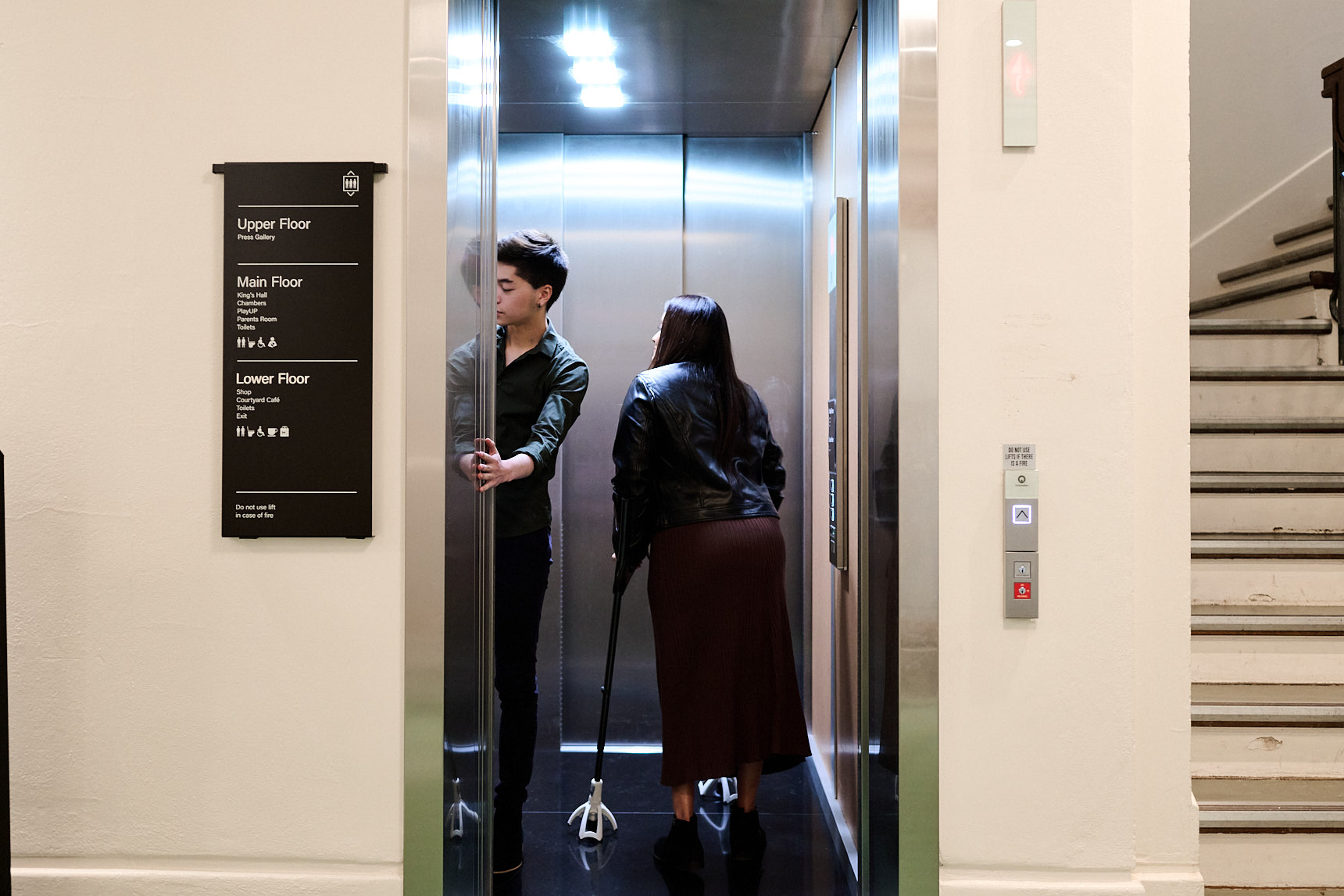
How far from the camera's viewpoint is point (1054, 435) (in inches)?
62.9

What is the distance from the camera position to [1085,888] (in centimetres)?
159

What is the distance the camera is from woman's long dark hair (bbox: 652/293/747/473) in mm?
2426

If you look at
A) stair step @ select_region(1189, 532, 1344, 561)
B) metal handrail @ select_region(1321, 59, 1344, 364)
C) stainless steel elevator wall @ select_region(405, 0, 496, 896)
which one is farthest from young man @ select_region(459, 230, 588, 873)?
metal handrail @ select_region(1321, 59, 1344, 364)

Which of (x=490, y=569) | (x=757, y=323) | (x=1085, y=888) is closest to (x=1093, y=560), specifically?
(x=1085, y=888)

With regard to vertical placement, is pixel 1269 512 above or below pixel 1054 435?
below

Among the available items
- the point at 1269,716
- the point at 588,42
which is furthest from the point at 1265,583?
the point at 588,42

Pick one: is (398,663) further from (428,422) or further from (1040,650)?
(1040,650)

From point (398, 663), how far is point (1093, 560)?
1.36m

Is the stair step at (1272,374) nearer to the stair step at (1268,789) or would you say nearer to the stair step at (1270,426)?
the stair step at (1270,426)

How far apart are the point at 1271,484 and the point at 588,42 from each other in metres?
2.71

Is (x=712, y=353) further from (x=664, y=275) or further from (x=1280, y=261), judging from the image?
(x=1280, y=261)

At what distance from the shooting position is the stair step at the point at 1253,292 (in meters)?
3.29

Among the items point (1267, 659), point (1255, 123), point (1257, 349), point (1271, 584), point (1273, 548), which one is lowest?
point (1267, 659)

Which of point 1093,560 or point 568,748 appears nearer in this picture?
point 1093,560
